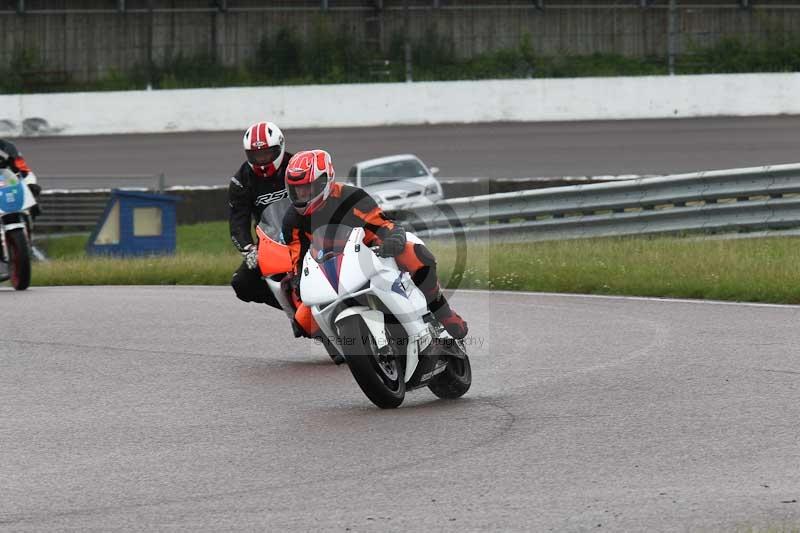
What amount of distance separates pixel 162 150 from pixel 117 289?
16301mm

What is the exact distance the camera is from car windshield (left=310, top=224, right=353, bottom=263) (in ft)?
26.5

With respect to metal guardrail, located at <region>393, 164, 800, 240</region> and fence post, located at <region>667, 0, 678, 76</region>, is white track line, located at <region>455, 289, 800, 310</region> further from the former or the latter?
fence post, located at <region>667, 0, 678, 76</region>

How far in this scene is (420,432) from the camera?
7.06 metres

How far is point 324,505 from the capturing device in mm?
5570

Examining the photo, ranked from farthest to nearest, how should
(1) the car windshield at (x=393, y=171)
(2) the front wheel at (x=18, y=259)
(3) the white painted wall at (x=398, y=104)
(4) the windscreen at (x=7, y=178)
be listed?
1. (3) the white painted wall at (x=398, y=104)
2. (1) the car windshield at (x=393, y=171)
3. (4) the windscreen at (x=7, y=178)
4. (2) the front wheel at (x=18, y=259)

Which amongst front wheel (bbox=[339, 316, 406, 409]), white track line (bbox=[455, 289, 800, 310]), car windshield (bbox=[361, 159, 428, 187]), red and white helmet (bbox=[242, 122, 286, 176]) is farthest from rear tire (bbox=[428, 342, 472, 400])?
car windshield (bbox=[361, 159, 428, 187])

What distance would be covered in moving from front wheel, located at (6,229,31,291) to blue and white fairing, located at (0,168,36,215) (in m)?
0.28

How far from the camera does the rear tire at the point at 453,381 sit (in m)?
8.08

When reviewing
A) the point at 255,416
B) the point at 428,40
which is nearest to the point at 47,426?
the point at 255,416

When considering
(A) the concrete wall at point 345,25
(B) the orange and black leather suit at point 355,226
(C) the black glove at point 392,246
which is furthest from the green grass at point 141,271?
(A) the concrete wall at point 345,25

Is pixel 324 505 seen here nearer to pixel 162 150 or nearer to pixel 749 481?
pixel 749 481

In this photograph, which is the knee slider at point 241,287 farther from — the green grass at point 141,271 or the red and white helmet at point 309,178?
the green grass at point 141,271

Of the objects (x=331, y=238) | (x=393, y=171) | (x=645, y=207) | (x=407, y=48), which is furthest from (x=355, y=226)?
(x=407, y=48)

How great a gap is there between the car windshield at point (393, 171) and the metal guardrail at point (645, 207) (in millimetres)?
8277
